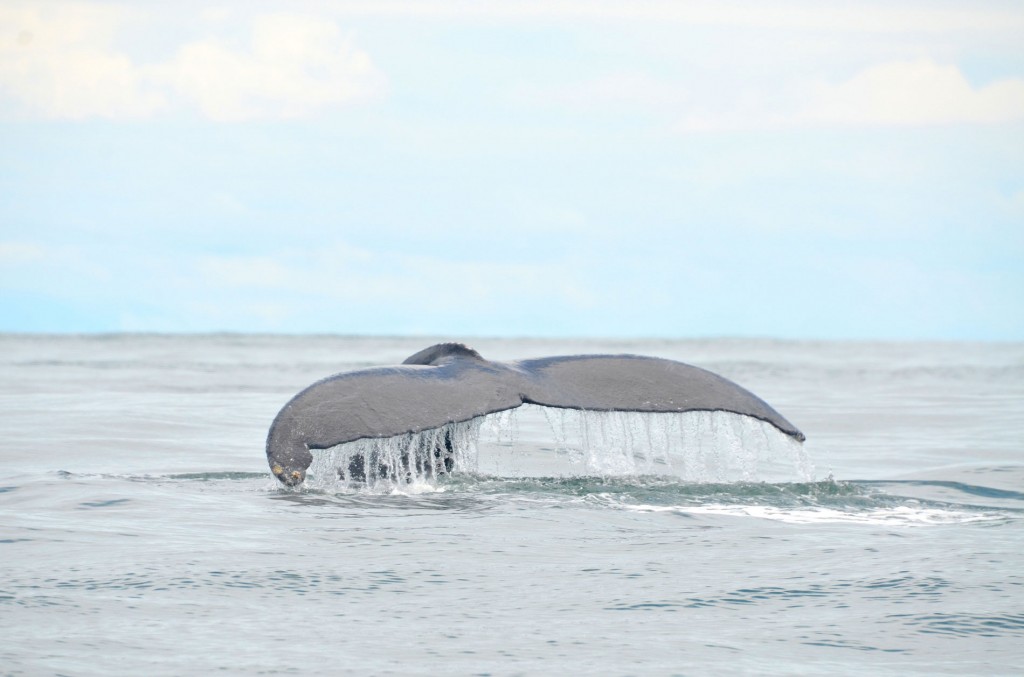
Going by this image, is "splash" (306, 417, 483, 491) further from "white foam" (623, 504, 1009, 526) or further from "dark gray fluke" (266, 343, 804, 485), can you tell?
"white foam" (623, 504, 1009, 526)

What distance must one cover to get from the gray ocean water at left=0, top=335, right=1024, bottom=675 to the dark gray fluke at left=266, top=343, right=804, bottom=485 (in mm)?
493

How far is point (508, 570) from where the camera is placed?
6176 millimetres

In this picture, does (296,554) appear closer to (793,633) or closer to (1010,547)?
(793,633)

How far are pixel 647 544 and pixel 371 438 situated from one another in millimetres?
1574

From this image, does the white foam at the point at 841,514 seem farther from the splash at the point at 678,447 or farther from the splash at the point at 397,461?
the splash at the point at 397,461

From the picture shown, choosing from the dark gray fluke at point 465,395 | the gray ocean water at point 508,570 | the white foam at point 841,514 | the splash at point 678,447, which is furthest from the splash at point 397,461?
the white foam at point 841,514

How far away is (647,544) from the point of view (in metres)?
6.82

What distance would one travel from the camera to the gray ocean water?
4805 millimetres

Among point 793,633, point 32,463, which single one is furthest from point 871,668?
point 32,463

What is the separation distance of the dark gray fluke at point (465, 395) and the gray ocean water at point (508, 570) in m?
0.49

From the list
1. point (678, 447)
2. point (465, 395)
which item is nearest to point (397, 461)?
point (465, 395)

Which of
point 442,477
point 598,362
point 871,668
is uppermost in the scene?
point 598,362

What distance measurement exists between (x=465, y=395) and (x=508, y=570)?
1587mm

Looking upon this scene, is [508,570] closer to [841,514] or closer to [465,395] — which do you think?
[465,395]
